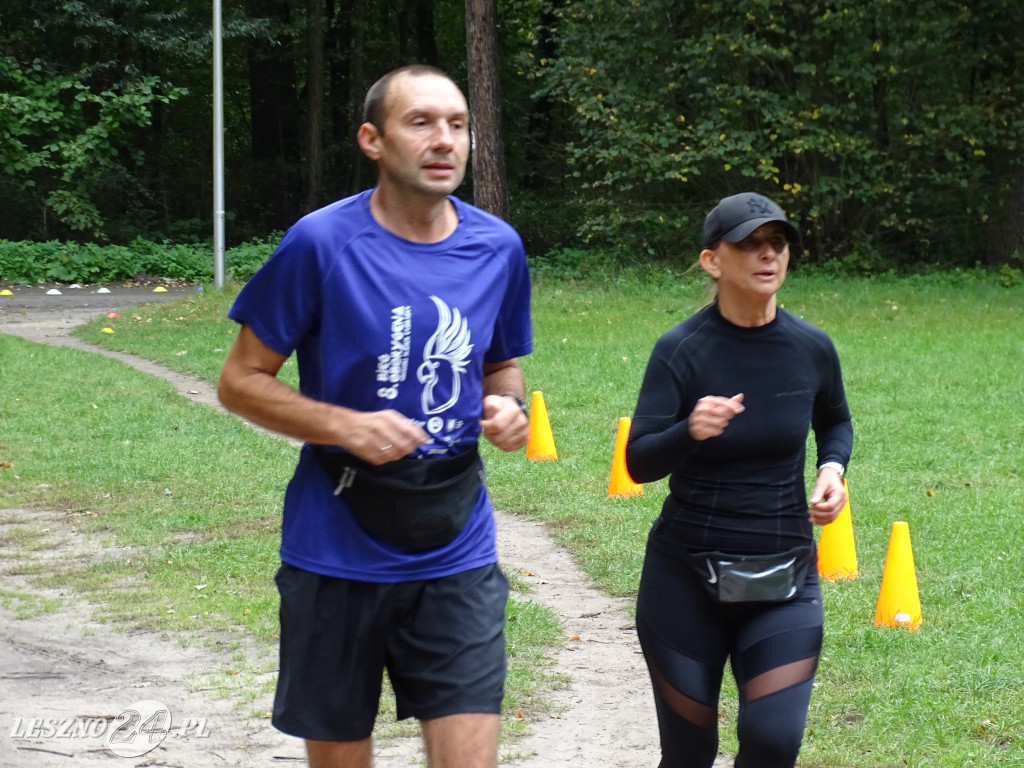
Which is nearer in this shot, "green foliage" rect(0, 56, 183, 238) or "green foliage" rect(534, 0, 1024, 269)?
"green foliage" rect(534, 0, 1024, 269)

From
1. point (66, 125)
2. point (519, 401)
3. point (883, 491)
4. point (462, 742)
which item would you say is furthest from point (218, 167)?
point (462, 742)

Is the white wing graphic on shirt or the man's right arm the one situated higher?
the white wing graphic on shirt

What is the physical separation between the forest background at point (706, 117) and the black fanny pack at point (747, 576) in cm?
2088

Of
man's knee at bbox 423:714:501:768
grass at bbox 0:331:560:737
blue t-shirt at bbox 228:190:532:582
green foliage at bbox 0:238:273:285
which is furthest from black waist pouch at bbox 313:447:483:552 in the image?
green foliage at bbox 0:238:273:285

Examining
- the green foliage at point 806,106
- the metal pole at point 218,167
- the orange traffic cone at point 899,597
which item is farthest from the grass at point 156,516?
the green foliage at point 806,106

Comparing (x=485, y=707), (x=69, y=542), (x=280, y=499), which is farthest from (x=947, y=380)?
(x=485, y=707)

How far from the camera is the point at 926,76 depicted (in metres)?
24.8

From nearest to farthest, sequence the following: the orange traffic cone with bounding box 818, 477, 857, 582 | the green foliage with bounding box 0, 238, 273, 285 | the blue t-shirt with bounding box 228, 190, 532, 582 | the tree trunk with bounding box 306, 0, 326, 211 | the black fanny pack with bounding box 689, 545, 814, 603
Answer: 1. the blue t-shirt with bounding box 228, 190, 532, 582
2. the black fanny pack with bounding box 689, 545, 814, 603
3. the orange traffic cone with bounding box 818, 477, 857, 582
4. the green foliage with bounding box 0, 238, 273, 285
5. the tree trunk with bounding box 306, 0, 326, 211

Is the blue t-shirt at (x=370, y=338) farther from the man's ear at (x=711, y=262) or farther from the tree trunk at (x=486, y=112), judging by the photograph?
the tree trunk at (x=486, y=112)

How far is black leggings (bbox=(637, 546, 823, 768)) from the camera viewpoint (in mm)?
3232

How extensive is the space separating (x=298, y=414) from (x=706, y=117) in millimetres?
22630

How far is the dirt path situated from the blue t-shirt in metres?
1.70

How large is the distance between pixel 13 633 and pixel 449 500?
11.9 feet

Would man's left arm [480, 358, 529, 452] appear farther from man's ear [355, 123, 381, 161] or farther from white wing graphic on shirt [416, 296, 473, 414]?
man's ear [355, 123, 381, 161]
